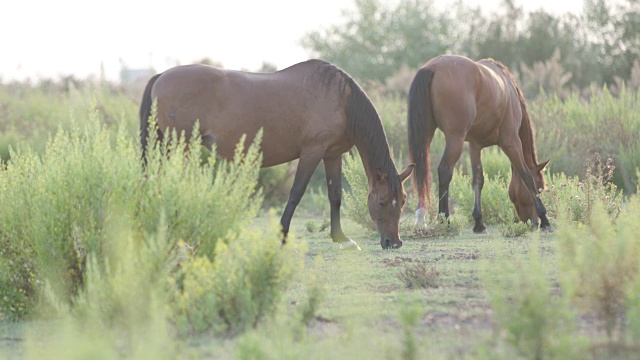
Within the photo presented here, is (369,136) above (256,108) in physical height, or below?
below

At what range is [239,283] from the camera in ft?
13.5

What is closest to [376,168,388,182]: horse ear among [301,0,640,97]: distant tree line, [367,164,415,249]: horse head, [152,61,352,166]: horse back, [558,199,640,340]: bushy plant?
[367,164,415,249]: horse head

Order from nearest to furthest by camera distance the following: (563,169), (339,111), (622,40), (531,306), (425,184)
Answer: (531,306), (339,111), (425,184), (563,169), (622,40)

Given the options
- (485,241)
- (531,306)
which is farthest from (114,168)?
(485,241)

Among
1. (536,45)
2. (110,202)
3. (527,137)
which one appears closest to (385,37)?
(536,45)

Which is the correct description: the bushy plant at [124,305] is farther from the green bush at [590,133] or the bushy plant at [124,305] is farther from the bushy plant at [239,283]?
the green bush at [590,133]

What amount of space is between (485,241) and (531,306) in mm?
4901

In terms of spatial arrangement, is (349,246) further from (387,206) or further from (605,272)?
(605,272)

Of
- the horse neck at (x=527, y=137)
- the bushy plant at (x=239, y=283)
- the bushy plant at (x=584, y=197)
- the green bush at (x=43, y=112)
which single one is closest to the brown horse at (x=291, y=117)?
the bushy plant at (x=584, y=197)

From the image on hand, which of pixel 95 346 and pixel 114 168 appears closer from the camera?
pixel 95 346

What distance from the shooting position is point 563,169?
12.6 meters

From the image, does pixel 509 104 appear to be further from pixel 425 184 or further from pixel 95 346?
pixel 95 346

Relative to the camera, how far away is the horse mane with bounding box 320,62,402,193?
25.8ft

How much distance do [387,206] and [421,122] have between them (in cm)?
167
